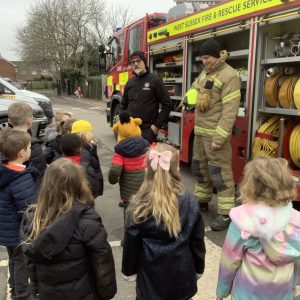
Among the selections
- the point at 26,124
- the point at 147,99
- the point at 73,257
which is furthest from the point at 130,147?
the point at 73,257

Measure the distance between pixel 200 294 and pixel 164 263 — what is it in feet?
4.06

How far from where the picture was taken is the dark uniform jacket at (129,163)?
3.71 metres

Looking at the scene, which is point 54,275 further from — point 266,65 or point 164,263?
point 266,65

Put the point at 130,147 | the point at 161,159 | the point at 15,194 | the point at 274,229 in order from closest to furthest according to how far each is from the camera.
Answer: the point at 274,229 < the point at 161,159 < the point at 15,194 < the point at 130,147

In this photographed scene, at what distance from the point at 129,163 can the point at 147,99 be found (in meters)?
1.62

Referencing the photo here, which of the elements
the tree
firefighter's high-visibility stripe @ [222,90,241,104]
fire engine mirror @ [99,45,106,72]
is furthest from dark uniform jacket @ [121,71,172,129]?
the tree

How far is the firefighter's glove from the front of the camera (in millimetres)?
4500

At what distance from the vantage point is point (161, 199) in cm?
211

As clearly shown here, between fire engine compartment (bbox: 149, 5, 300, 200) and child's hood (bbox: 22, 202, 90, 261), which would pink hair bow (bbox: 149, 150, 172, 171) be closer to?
child's hood (bbox: 22, 202, 90, 261)

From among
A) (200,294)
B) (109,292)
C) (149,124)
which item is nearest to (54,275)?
(109,292)

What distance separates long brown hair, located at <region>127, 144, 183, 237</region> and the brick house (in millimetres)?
85162

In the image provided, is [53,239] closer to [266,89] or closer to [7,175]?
[7,175]

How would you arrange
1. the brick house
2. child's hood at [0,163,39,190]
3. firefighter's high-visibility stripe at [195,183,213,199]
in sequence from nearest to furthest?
child's hood at [0,163,39,190], firefighter's high-visibility stripe at [195,183,213,199], the brick house

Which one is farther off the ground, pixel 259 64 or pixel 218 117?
pixel 259 64
